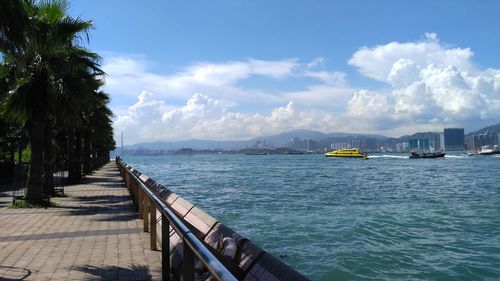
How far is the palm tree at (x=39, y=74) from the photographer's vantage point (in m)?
14.2

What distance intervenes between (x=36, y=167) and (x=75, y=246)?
306 inches

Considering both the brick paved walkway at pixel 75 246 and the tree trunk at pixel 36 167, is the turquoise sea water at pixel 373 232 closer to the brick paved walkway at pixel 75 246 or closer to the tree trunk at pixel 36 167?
the brick paved walkway at pixel 75 246

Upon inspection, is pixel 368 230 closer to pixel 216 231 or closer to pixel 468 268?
pixel 468 268

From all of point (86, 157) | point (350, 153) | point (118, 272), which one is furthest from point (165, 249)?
point (350, 153)

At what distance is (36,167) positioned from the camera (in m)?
15.2

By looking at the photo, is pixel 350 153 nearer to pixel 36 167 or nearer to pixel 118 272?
pixel 36 167

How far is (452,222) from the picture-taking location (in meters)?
19.0

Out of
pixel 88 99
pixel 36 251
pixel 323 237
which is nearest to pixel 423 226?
pixel 323 237

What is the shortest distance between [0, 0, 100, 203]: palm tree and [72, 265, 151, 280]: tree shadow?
9061mm

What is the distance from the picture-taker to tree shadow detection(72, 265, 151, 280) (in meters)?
6.13

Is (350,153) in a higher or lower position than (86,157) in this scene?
lower

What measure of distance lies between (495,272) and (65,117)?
12.8 meters

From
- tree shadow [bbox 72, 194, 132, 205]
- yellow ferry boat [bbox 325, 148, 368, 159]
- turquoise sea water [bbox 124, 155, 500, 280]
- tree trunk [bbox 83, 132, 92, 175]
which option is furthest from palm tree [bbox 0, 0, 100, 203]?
yellow ferry boat [bbox 325, 148, 368, 159]

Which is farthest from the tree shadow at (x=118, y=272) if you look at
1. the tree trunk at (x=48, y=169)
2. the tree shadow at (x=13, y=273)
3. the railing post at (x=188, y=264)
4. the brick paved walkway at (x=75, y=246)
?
the tree trunk at (x=48, y=169)
